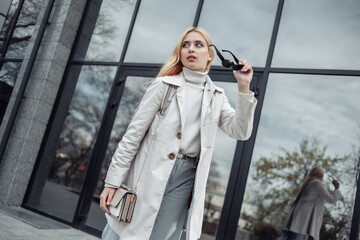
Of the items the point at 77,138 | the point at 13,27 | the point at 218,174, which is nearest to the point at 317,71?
the point at 218,174

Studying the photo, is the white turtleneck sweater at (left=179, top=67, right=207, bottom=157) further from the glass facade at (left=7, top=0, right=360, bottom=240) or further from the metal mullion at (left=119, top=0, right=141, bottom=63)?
the metal mullion at (left=119, top=0, right=141, bottom=63)

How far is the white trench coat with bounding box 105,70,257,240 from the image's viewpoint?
70.1 inches

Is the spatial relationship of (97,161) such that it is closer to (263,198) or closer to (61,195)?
(61,195)

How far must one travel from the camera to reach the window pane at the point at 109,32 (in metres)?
5.80

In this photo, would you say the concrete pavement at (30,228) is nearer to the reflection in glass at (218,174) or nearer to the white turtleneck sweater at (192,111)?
the reflection in glass at (218,174)

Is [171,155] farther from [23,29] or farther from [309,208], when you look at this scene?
[23,29]

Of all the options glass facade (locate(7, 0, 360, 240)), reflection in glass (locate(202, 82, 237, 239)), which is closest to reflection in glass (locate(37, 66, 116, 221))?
glass facade (locate(7, 0, 360, 240))

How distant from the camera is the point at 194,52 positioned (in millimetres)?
2000

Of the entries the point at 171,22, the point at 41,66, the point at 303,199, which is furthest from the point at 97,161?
the point at 303,199

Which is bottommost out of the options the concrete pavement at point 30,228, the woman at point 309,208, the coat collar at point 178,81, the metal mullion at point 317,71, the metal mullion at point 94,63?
the concrete pavement at point 30,228

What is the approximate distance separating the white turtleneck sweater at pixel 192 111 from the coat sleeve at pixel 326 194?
2837 millimetres

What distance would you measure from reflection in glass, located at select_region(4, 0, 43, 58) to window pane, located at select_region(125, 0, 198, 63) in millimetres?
2080

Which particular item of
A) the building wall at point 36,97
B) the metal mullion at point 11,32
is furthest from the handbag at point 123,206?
the metal mullion at point 11,32

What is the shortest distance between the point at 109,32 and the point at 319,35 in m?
3.55
